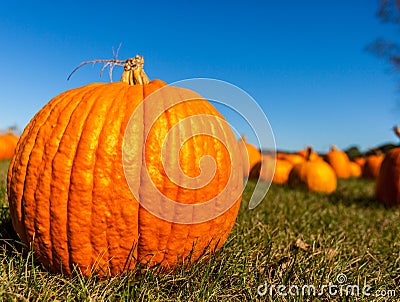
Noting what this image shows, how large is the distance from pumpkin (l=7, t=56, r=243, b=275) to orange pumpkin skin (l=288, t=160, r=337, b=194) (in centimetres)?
478

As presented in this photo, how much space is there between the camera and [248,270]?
88.6 inches

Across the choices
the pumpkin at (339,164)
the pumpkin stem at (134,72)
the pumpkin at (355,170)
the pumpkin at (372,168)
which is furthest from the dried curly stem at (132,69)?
the pumpkin at (355,170)

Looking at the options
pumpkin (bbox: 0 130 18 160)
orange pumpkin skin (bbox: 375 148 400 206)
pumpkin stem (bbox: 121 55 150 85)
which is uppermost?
pumpkin stem (bbox: 121 55 150 85)

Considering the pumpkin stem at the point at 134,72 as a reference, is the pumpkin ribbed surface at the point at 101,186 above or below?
below

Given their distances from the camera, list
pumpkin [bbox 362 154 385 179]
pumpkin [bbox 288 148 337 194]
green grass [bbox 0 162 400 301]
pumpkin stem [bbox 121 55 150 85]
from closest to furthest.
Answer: green grass [bbox 0 162 400 301]
pumpkin stem [bbox 121 55 150 85]
pumpkin [bbox 288 148 337 194]
pumpkin [bbox 362 154 385 179]

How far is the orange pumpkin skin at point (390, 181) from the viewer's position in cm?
527

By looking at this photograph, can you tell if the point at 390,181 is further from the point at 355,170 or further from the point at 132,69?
the point at 355,170

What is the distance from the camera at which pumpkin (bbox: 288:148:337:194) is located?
6.59 m

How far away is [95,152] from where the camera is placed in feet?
6.35

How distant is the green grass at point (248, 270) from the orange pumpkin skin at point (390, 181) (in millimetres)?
1824

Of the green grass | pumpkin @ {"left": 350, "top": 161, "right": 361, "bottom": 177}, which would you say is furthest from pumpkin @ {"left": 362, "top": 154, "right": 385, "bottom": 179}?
the green grass

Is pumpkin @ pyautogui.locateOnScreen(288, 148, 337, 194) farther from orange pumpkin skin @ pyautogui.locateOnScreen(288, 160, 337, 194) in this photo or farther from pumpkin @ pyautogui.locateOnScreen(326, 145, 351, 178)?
pumpkin @ pyautogui.locateOnScreen(326, 145, 351, 178)

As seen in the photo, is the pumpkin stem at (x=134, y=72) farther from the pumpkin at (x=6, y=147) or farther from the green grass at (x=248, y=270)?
the pumpkin at (x=6, y=147)

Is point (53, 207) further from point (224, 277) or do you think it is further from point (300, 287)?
point (300, 287)
